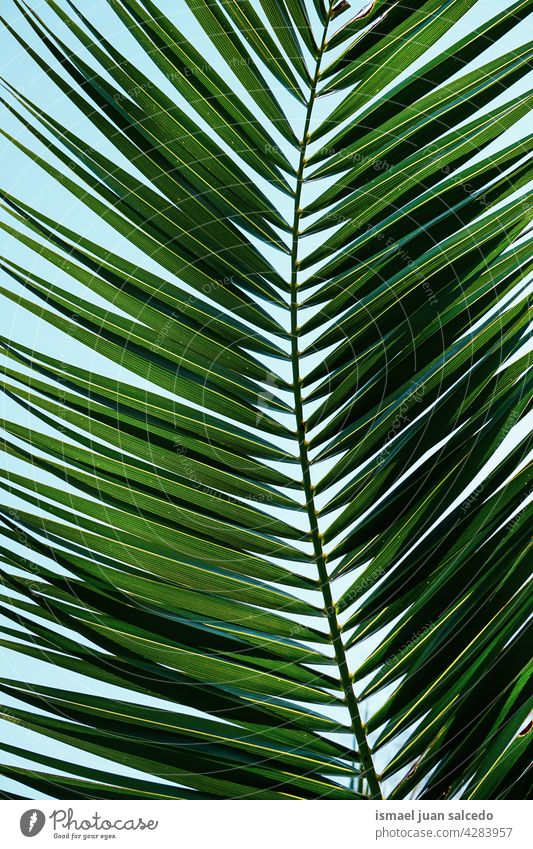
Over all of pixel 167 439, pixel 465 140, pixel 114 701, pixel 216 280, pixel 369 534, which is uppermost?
pixel 465 140

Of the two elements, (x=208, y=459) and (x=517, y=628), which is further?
(x=208, y=459)

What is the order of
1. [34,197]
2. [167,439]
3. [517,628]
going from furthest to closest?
[34,197]
[167,439]
[517,628]

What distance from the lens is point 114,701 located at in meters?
0.74

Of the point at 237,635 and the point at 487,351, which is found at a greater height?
the point at 487,351

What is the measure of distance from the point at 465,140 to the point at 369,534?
1.66ft

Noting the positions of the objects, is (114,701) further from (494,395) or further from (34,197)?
(34,197)

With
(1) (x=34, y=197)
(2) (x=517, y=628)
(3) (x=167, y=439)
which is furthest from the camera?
(1) (x=34, y=197)

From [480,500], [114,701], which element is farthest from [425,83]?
[114,701]

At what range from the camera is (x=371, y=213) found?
34.8 inches

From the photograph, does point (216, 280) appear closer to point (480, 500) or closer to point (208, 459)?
point (208, 459)

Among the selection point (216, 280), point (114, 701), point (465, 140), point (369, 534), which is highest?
point (465, 140)

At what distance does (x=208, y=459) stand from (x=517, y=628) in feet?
1.30

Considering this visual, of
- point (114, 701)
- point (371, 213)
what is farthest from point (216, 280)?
point (114, 701)

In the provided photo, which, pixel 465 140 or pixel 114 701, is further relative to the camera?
pixel 465 140
